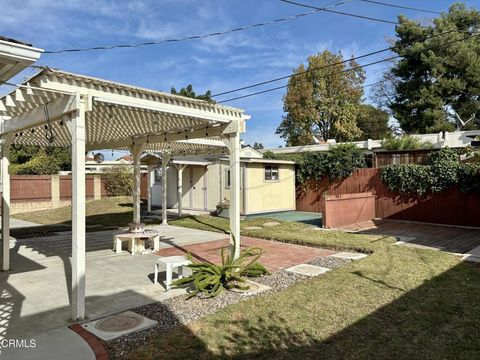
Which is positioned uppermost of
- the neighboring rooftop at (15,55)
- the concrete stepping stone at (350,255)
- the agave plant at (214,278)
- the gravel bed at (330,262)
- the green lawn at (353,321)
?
the neighboring rooftop at (15,55)

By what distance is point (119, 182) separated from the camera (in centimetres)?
2298

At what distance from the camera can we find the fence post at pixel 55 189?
2028 centimetres

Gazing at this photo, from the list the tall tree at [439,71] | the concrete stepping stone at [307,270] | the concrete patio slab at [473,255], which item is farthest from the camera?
the tall tree at [439,71]

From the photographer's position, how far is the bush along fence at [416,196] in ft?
40.2

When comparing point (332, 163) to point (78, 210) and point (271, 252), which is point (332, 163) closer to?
point (271, 252)

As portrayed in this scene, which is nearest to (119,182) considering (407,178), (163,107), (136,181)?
(136,181)

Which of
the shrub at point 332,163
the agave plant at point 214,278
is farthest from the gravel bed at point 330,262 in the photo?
the shrub at point 332,163

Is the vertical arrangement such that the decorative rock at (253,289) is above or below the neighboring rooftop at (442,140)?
below

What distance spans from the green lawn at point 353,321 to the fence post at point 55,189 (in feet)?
59.4

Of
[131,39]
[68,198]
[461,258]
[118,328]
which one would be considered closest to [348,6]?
[131,39]

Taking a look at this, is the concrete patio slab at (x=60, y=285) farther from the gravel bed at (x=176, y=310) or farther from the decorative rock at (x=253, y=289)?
the decorative rock at (x=253, y=289)

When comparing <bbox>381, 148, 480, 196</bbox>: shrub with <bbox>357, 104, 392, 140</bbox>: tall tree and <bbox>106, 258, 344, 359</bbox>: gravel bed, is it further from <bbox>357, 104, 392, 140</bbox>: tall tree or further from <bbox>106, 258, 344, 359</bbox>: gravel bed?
<bbox>357, 104, 392, 140</bbox>: tall tree

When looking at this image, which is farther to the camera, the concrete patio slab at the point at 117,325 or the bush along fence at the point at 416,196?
the bush along fence at the point at 416,196

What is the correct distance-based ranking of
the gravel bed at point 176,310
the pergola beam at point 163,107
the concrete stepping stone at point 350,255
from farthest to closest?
1. the concrete stepping stone at point 350,255
2. the pergola beam at point 163,107
3. the gravel bed at point 176,310
